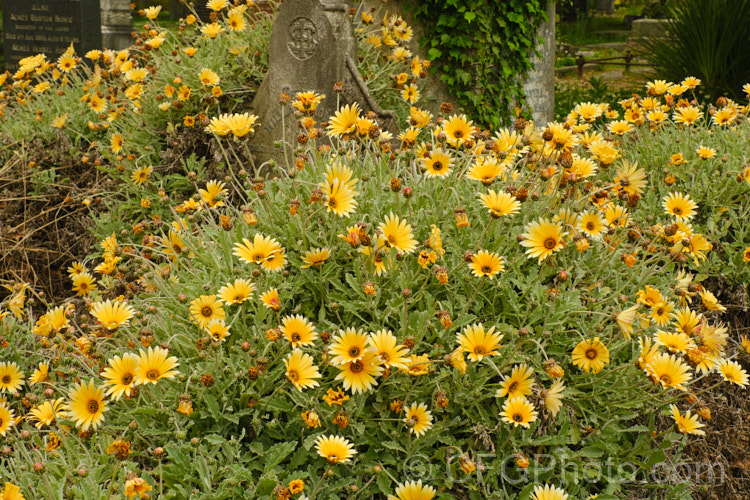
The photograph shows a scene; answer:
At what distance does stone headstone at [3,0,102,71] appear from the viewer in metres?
7.41

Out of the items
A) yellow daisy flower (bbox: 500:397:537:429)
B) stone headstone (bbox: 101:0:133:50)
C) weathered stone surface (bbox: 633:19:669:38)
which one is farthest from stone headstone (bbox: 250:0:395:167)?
stone headstone (bbox: 101:0:133:50)

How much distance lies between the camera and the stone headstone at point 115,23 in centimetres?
1012

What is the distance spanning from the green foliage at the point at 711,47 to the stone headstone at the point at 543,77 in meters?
1.17

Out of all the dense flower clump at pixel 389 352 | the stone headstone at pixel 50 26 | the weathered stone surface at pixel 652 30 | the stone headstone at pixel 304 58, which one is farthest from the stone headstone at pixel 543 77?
the stone headstone at pixel 50 26

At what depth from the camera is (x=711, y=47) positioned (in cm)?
628

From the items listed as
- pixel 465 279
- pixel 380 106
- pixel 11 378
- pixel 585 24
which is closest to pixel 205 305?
pixel 465 279

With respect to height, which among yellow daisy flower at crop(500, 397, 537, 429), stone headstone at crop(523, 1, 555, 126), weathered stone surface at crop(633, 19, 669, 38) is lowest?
yellow daisy flower at crop(500, 397, 537, 429)

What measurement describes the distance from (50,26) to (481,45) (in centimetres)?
494

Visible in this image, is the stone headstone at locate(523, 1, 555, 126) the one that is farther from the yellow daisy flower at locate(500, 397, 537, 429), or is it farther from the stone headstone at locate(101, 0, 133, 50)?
the stone headstone at locate(101, 0, 133, 50)

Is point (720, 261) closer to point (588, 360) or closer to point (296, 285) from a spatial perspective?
point (588, 360)

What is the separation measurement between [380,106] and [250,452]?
3432 mm

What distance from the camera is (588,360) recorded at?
6.42 feet

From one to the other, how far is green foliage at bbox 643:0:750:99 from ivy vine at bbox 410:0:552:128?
155 centimetres

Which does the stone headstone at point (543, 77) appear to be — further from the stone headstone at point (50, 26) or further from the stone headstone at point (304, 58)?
the stone headstone at point (50, 26)
